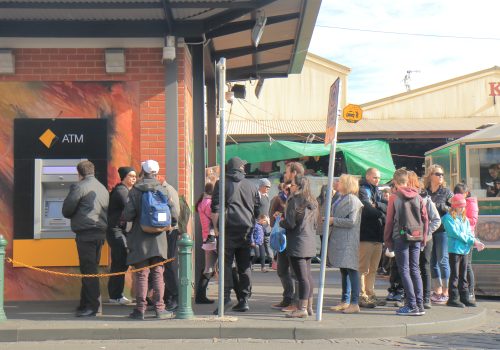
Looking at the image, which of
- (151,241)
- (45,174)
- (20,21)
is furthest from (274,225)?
(20,21)

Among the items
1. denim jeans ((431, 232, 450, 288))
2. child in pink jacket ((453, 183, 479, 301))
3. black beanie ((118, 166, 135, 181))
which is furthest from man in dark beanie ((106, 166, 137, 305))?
child in pink jacket ((453, 183, 479, 301))

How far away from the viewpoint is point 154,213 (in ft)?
26.3

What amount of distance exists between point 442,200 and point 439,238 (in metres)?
0.54

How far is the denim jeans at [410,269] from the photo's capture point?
8.57 metres

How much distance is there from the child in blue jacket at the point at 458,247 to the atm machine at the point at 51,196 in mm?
5328

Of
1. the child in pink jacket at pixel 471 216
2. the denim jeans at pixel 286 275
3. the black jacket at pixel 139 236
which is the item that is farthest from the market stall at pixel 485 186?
the black jacket at pixel 139 236

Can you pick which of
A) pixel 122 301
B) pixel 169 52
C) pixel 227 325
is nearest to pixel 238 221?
pixel 227 325

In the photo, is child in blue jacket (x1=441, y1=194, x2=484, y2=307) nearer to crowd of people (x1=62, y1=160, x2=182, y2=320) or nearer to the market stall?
the market stall

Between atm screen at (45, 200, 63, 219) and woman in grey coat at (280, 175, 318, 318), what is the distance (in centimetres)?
332

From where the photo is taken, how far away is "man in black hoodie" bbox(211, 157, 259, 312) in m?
8.55

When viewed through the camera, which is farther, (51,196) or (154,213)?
(51,196)

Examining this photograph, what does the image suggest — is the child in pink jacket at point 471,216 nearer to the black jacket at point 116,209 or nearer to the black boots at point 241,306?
the black boots at point 241,306

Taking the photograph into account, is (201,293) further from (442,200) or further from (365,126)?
(365,126)

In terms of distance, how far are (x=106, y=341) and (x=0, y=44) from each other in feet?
14.9
